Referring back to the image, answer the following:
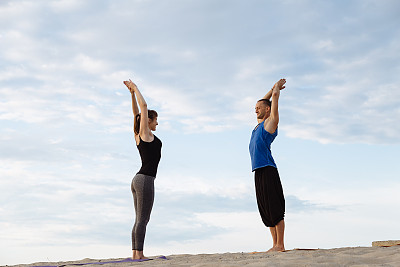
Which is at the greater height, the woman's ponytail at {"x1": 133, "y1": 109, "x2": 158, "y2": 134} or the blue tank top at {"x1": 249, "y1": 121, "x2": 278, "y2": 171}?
the woman's ponytail at {"x1": 133, "y1": 109, "x2": 158, "y2": 134}

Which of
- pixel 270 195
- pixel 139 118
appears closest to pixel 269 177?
pixel 270 195

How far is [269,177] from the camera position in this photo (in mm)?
7195

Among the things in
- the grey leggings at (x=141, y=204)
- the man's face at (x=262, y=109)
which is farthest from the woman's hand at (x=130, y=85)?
the man's face at (x=262, y=109)

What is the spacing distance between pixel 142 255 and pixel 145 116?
2010 mm

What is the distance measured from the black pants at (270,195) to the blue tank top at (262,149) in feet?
0.28

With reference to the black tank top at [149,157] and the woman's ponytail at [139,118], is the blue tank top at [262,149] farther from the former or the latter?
the woman's ponytail at [139,118]

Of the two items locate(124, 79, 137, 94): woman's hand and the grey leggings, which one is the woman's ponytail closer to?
locate(124, 79, 137, 94): woman's hand

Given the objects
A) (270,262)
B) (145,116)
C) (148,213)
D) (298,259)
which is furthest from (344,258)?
(145,116)

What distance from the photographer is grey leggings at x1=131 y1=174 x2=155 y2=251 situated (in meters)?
7.12

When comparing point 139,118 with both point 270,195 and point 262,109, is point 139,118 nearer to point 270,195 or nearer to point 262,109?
point 262,109

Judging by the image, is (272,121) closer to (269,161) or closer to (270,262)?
(269,161)

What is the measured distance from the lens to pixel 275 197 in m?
7.16

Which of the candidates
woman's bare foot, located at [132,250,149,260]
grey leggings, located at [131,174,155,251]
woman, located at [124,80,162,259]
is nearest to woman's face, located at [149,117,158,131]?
woman, located at [124,80,162,259]

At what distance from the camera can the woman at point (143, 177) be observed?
7.13 metres
